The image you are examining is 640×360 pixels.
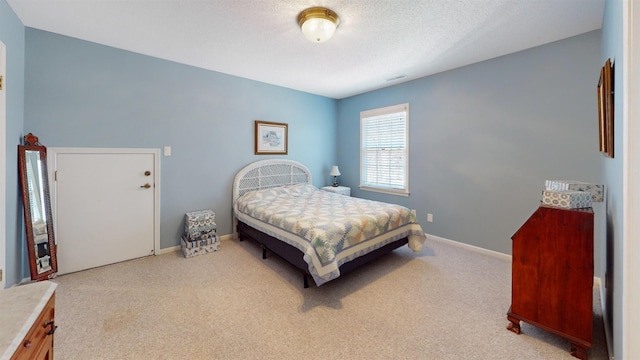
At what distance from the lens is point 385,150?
4512 millimetres

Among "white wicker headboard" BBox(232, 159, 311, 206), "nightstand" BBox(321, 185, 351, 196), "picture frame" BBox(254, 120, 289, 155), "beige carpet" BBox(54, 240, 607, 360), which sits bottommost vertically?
"beige carpet" BBox(54, 240, 607, 360)

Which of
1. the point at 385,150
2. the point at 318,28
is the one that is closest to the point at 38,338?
the point at 318,28

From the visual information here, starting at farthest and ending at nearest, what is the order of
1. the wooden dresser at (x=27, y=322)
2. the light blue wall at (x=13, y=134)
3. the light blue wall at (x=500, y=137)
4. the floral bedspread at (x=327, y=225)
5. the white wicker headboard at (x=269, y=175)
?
the white wicker headboard at (x=269, y=175) → the light blue wall at (x=500, y=137) → the floral bedspread at (x=327, y=225) → the light blue wall at (x=13, y=134) → the wooden dresser at (x=27, y=322)

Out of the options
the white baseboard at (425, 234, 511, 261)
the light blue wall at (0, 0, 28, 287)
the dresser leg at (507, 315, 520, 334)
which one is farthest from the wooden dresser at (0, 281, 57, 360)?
the white baseboard at (425, 234, 511, 261)

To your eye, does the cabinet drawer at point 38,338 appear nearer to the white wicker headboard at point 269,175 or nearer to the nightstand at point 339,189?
the white wicker headboard at point 269,175

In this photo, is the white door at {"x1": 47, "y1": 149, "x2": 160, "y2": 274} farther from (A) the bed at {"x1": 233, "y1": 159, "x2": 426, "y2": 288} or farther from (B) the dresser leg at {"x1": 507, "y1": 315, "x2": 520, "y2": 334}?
(B) the dresser leg at {"x1": 507, "y1": 315, "x2": 520, "y2": 334}

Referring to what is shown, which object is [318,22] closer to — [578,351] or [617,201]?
[617,201]

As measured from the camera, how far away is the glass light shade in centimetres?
220

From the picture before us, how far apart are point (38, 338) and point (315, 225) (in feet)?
6.05

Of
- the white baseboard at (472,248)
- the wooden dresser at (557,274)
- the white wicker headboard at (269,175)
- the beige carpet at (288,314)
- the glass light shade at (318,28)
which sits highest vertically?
the glass light shade at (318,28)

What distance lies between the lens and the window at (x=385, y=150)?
4.23 meters

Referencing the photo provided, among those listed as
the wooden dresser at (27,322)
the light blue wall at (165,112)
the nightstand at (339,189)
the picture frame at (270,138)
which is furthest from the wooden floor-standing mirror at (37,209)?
the nightstand at (339,189)

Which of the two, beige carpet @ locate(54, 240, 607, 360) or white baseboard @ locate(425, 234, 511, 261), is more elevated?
white baseboard @ locate(425, 234, 511, 261)

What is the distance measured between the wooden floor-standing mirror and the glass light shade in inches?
110
